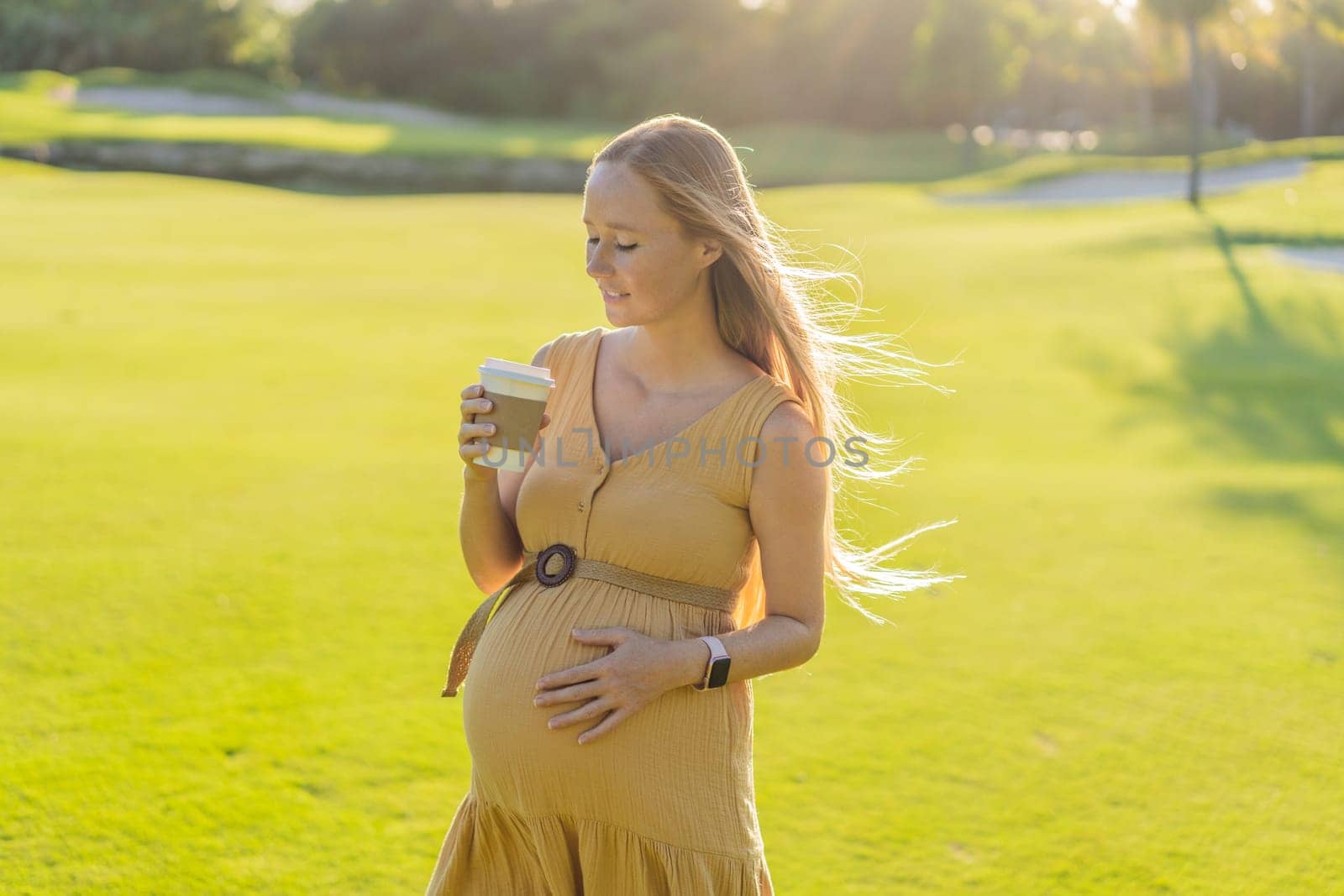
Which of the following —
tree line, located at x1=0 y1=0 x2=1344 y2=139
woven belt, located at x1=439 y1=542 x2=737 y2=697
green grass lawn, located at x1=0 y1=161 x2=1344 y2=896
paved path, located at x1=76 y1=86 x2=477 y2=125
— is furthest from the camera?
tree line, located at x1=0 y1=0 x2=1344 y2=139

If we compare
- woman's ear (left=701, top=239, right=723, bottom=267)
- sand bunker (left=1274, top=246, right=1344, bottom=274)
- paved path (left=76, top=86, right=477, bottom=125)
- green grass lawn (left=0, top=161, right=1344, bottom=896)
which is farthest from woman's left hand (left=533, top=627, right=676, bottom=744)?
paved path (left=76, top=86, right=477, bottom=125)

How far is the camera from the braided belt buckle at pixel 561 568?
2.09 meters

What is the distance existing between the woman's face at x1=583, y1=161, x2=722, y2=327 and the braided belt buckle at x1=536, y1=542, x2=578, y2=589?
397 millimetres

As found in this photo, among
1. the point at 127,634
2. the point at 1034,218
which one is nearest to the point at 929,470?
the point at 127,634

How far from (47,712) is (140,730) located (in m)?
0.32

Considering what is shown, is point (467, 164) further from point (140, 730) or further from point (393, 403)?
point (140, 730)

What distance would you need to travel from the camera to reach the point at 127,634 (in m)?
4.45

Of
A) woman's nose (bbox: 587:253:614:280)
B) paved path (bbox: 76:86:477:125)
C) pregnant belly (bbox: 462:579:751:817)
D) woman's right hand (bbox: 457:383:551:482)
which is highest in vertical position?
paved path (bbox: 76:86:477:125)

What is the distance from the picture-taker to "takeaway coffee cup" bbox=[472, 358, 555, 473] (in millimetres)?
1956

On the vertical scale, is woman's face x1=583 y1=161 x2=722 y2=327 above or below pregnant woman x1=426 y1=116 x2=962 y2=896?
above

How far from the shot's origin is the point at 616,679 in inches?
76.4

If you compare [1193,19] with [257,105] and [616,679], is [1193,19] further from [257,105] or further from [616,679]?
[257,105]

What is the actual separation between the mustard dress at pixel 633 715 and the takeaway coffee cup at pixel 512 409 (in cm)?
13

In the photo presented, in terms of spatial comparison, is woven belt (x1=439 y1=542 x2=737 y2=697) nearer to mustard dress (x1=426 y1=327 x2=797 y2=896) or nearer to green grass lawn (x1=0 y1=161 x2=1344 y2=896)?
mustard dress (x1=426 y1=327 x2=797 y2=896)
